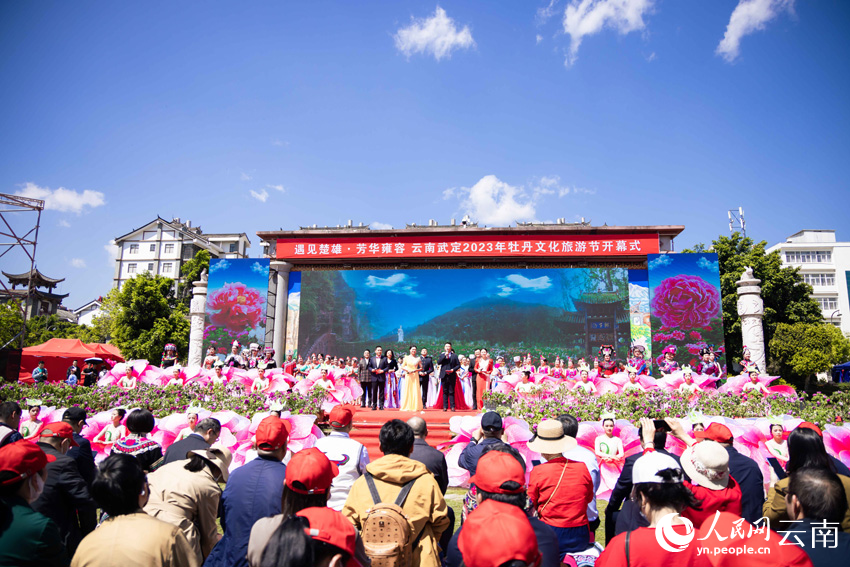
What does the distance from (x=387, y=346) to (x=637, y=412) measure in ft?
39.5

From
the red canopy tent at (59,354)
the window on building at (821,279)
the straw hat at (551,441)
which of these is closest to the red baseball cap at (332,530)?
the straw hat at (551,441)

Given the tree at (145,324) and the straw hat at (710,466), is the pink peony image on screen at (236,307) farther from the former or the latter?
the straw hat at (710,466)

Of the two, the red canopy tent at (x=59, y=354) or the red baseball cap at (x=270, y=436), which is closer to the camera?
the red baseball cap at (x=270, y=436)

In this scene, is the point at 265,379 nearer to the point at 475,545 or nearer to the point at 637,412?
the point at 637,412

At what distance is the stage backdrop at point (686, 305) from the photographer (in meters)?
16.4

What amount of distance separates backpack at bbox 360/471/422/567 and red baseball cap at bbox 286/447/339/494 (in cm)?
27

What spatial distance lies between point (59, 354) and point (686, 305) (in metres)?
21.8

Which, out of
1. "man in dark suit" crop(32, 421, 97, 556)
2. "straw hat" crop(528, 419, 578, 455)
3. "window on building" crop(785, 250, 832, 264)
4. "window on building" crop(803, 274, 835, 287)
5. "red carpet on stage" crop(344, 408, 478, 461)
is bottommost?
"red carpet on stage" crop(344, 408, 478, 461)

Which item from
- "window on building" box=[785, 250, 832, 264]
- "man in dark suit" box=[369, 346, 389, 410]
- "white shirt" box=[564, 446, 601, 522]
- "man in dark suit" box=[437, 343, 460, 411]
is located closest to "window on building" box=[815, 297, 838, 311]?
"window on building" box=[785, 250, 832, 264]

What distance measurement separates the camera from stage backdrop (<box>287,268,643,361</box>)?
698 inches

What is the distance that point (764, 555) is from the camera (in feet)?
5.77

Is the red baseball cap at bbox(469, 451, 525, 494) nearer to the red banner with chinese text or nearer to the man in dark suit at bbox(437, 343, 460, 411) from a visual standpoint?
the man in dark suit at bbox(437, 343, 460, 411)

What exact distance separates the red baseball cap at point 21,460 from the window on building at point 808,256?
52.5 metres

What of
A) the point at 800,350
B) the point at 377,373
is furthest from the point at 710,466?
the point at 800,350
